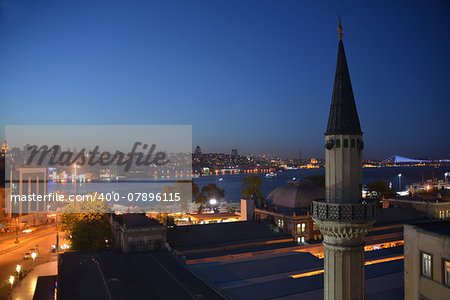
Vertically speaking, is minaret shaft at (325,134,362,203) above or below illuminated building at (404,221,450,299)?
above

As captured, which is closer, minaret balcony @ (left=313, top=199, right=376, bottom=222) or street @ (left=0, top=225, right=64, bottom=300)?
minaret balcony @ (left=313, top=199, right=376, bottom=222)

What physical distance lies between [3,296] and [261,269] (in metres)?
24.3

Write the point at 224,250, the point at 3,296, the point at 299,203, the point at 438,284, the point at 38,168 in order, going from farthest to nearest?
the point at 38,168
the point at 299,203
the point at 224,250
the point at 3,296
the point at 438,284

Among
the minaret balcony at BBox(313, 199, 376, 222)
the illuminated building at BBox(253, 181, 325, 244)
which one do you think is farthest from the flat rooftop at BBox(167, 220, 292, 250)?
the minaret balcony at BBox(313, 199, 376, 222)

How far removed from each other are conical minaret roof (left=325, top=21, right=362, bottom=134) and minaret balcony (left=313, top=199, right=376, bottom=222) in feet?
9.00

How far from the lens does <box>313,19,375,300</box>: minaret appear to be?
12922mm

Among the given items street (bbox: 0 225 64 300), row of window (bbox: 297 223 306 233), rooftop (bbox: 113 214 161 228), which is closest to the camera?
rooftop (bbox: 113 214 161 228)

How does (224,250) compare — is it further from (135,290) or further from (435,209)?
(435,209)

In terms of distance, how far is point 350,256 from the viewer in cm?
1314

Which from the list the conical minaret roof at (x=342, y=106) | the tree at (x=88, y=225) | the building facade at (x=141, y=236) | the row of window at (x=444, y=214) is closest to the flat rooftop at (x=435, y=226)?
the conical minaret roof at (x=342, y=106)

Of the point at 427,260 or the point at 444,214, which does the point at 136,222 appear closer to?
the point at 427,260

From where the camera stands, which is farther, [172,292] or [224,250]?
[224,250]

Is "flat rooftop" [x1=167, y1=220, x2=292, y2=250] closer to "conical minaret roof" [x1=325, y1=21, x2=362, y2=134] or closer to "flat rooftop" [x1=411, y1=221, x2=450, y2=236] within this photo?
"flat rooftop" [x1=411, y1=221, x2=450, y2=236]

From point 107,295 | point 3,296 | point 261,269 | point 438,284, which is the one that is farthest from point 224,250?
point 438,284
